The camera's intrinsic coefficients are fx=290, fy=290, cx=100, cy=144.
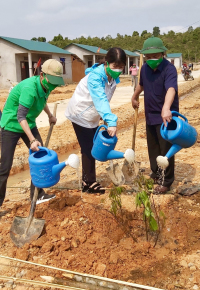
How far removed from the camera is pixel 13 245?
8.92ft

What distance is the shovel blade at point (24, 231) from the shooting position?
2701 millimetres

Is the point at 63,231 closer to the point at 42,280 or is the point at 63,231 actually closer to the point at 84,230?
the point at 84,230

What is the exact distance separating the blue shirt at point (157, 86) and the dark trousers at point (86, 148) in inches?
27.2

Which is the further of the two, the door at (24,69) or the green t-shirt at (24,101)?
the door at (24,69)

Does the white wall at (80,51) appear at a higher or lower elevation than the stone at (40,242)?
higher

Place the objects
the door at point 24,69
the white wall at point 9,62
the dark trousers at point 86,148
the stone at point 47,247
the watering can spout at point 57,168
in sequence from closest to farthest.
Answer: the watering can spout at point 57,168 < the stone at point 47,247 < the dark trousers at point 86,148 < the white wall at point 9,62 < the door at point 24,69

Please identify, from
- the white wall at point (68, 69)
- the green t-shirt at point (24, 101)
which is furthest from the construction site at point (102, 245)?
the white wall at point (68, 69)

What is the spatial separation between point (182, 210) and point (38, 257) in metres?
1.61

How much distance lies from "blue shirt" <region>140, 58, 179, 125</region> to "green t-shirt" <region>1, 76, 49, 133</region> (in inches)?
45.0

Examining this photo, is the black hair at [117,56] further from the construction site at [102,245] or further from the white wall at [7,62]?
the white wall at [7,62]

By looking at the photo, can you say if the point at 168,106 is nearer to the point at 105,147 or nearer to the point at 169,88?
the point at 169,88

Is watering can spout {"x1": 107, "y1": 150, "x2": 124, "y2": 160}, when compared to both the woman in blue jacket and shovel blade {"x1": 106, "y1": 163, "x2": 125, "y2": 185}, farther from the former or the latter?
shovel blade {"x1": 106, "y1": 163, "x2": 125, "y2": 185}

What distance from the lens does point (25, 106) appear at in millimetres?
2719

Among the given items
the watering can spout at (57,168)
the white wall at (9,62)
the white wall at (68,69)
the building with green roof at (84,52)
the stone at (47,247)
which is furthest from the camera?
the building with green roof at (84,52)
